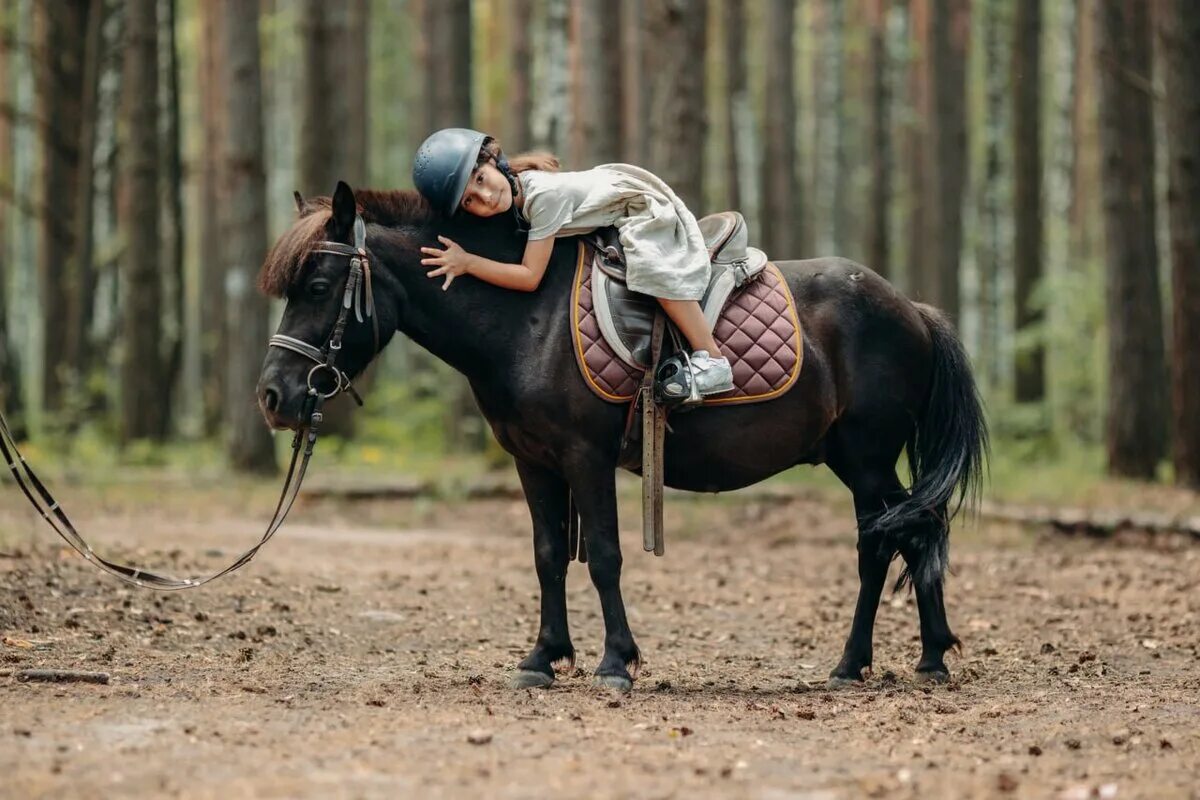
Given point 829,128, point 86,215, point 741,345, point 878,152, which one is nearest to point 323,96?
point 86,215

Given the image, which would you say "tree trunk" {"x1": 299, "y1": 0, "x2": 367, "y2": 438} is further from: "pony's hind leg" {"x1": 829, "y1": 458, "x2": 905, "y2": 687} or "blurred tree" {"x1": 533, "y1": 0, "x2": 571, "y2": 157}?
"pony's hind leg" {"x1": 829, "y1": 458, "x2": 905, "y2": 687}

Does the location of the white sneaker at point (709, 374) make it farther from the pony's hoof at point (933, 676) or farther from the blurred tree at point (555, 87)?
the blurred tree at point (555, 87)

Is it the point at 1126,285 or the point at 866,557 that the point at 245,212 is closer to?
the point at 1126,285

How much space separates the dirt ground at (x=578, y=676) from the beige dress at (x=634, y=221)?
1.80 m

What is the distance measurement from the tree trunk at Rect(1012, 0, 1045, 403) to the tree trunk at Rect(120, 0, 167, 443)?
12276mm

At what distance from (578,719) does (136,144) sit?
15.4 metres

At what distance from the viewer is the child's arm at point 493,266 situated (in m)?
7.00

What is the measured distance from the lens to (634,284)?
6965 millimetres

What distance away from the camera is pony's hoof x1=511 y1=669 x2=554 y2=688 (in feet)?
23.1

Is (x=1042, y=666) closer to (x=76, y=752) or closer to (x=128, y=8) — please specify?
(x=76, y=752)

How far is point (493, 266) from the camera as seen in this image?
7008mm

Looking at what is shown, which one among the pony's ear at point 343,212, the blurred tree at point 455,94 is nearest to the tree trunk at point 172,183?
the blurred tree at point 455,94

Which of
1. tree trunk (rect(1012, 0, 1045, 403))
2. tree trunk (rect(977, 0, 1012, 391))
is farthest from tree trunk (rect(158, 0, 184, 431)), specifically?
tree trunk (rect(977, 0, 1012, 391))

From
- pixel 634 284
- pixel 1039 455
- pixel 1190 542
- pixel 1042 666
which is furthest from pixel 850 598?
pixel 1039 455
